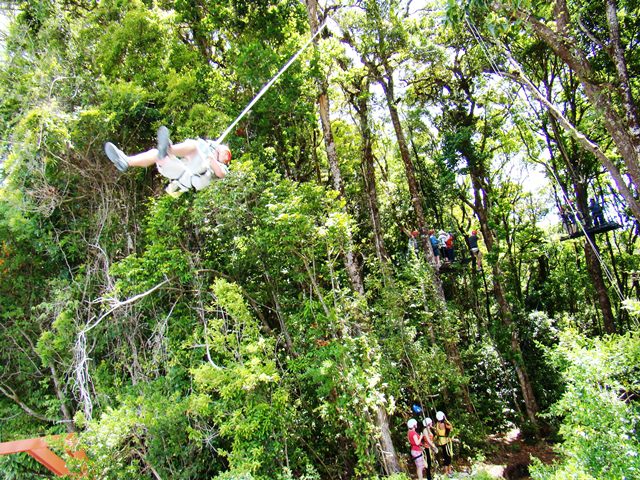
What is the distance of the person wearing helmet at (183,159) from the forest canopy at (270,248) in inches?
76.1

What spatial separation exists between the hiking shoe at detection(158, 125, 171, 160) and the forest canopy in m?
2.47

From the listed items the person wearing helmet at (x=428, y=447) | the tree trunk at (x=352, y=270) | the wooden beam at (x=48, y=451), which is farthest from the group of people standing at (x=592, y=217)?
the wooden beam at (x=48, y=451)

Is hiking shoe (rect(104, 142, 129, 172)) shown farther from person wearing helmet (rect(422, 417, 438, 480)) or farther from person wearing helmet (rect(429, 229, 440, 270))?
person wearing helmet (rect(429, 229, 440, 270))

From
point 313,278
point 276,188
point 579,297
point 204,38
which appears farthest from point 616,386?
point 579,297

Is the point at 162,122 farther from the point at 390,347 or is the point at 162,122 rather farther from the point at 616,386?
the point at 616,386

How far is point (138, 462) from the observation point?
21.9ft

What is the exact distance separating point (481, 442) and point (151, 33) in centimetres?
1157

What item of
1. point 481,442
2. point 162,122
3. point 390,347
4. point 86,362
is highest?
point 162,122

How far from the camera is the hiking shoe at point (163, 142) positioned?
4357 millimetres

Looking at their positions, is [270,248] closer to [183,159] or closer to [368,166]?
[183,159]

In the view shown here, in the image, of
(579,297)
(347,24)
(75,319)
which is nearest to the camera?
(75,319)

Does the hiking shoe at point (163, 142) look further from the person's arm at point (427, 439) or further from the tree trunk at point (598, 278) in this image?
the tree trunk at point (598, 278)

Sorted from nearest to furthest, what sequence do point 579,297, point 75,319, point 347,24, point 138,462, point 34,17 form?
1. point 138,462
2. point 75,319
3. point 347,24
4. point 34,17
5. point 579,297

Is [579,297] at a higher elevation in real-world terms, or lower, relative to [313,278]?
lower
